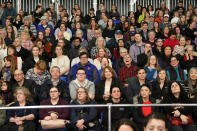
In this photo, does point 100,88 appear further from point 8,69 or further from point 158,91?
point 8,69

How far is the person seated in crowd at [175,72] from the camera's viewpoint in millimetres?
8505

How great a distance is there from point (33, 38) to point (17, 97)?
4856 mm

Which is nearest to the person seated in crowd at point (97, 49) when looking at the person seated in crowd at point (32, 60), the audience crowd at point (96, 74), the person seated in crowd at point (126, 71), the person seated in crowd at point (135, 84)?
the audience crowd at point (96, 74)

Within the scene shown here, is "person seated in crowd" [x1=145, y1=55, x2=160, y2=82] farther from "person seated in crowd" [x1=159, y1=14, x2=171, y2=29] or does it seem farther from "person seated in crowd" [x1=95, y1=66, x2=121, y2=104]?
"person seated in crowd" [x1=159, y1=14, x2=171, y2=29]

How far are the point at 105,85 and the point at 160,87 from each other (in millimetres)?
1121

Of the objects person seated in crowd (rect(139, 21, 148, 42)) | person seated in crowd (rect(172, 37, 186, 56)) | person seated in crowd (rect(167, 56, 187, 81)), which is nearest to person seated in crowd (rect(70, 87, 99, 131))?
person seated in crowd (rect(167, 56, 187, 81))

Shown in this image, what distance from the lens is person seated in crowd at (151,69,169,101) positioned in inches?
267

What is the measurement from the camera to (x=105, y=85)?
7.28 m

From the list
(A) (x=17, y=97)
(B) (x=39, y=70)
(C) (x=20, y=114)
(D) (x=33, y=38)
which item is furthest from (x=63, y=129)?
(D) (x=33, y=38)

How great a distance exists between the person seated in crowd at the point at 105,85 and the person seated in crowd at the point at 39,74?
1298 mm

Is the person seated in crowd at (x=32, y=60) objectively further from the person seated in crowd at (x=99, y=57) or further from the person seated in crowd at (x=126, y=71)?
the person seated in crowd at (x=126, y=71)

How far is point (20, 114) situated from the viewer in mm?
5473

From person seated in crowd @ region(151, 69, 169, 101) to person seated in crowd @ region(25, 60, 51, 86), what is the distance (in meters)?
2.36

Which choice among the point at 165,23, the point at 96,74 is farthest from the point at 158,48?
the point at 165,23
